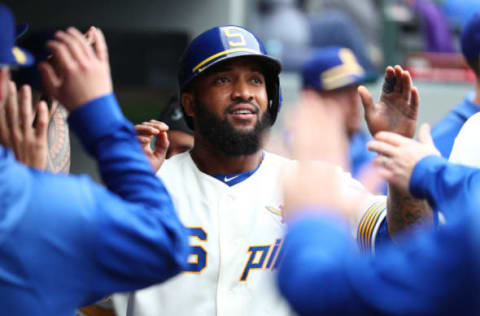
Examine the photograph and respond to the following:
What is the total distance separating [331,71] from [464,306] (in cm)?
408

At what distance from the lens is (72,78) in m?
1.43

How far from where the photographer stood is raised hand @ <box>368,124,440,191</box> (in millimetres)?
1482

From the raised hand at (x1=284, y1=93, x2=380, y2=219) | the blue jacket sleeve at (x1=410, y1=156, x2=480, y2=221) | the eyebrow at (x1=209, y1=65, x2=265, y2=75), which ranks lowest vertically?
the eyebrow at (x1=209, y1=65, x2=265, y2=75)

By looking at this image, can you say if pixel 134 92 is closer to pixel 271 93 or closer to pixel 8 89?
pixel 271 93

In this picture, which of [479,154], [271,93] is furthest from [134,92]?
[479,154]

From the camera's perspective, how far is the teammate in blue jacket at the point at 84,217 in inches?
51.1

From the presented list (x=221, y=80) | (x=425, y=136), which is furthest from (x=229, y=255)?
(x=425, y=136)

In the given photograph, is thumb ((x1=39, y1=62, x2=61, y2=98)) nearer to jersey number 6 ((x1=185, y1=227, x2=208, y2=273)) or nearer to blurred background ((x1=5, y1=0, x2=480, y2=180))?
jersey number 6 ((x1=185, y1=227, x2=208, y2=273))

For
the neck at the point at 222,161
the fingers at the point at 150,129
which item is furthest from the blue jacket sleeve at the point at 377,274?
the neck at the point at 222,161

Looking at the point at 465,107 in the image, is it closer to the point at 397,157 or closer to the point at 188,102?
the point at 188,102

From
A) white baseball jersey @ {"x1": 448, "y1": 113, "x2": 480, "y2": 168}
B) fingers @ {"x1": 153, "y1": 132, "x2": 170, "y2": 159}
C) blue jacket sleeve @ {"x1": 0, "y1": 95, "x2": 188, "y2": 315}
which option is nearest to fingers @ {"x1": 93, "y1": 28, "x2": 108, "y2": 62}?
blue jacket sleeve @ {"x1": 0, "y1": 95, "x2": 188, "y2": 315}

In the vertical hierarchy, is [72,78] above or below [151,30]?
above

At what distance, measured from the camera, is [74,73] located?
1434 mm

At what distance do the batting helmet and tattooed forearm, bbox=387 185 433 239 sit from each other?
84cm
